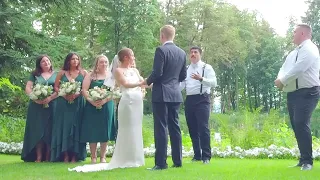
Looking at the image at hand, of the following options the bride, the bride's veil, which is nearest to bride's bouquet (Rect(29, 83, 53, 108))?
the bride's veil

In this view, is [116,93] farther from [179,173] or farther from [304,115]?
[304,115]

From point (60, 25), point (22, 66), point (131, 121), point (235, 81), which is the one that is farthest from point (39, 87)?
point (235, 81)

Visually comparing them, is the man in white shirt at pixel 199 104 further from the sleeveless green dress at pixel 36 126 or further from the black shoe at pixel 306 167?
the sleeveless green dress at pixel 36 126

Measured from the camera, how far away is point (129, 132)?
7.31 meters

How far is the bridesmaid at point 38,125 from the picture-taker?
8.37 m

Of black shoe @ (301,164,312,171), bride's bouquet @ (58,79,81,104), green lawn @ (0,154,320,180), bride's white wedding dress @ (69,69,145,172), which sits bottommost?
green lawn @ (0,154,320,180)

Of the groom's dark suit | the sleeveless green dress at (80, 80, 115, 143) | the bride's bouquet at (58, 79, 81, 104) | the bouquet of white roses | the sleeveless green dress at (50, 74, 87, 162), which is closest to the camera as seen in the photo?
the groom's dark suit

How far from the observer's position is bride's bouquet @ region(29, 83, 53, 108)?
7973 mm

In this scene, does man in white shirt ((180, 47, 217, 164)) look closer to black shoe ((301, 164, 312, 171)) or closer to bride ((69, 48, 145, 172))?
bride ((69, 48, 145, 172))

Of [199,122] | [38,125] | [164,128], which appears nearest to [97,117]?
[38,125]

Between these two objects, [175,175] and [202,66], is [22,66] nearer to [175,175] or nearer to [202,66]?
[202,66]

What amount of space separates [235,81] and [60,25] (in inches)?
1078

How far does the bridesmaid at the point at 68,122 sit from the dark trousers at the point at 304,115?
11.9ft

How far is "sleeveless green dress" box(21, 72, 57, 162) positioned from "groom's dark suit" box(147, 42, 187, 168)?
2604 mm
